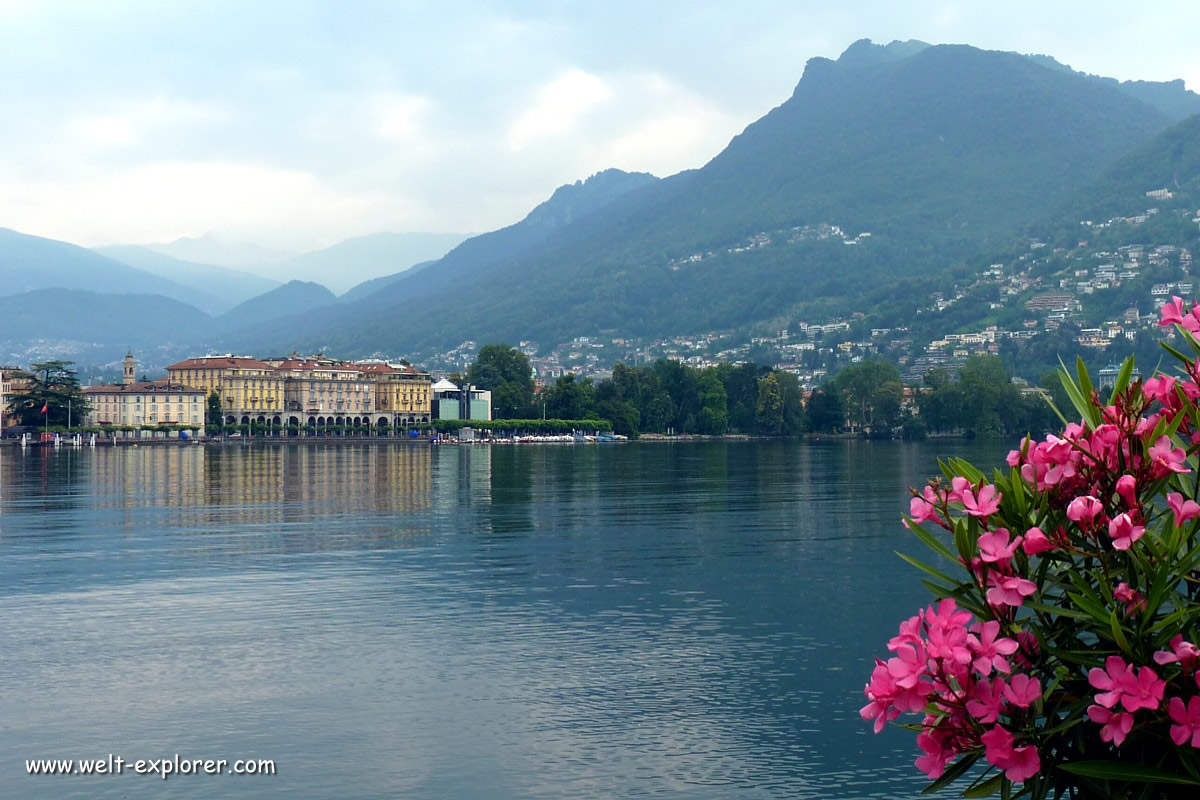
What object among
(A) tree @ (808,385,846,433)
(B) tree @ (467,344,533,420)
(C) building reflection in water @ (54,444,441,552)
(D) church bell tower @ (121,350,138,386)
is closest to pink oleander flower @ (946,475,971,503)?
(C) building reflection in water @ (54,444,441,552)

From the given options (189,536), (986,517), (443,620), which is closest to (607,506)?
(189,536)

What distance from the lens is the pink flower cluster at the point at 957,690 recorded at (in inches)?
191

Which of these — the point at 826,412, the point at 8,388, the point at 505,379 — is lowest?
the point at 826,412

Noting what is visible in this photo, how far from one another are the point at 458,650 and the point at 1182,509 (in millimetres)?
17572

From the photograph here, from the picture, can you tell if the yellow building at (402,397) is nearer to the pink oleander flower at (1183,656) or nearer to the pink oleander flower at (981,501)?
the pink oleander flower at (981,501)

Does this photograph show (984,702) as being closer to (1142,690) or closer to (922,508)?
(1142,690)

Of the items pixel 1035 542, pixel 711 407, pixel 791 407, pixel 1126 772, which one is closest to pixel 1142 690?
pixel 1126 772

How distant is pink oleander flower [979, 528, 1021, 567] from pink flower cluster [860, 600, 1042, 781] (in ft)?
0.80

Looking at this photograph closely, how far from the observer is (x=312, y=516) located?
1777 inches

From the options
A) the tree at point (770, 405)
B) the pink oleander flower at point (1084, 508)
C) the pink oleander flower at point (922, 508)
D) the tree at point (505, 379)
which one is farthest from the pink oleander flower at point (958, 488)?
the tree at point (505, 379)

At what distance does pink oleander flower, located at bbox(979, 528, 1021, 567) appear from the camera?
4.85 meters

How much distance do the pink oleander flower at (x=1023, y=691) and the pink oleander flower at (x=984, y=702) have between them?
5cm

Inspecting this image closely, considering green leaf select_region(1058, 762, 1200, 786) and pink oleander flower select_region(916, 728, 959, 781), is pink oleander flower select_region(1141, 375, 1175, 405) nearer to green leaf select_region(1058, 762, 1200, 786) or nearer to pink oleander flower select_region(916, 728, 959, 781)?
green leaf select_region(1058, 762, 1200, 786)

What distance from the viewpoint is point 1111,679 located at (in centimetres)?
490
